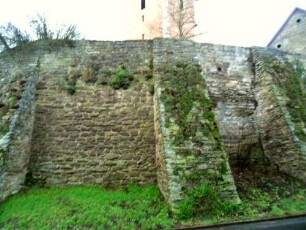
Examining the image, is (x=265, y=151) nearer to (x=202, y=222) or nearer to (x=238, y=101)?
(x=238, y=101)

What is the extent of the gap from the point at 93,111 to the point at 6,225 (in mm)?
3084

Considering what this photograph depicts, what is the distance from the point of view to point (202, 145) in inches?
245

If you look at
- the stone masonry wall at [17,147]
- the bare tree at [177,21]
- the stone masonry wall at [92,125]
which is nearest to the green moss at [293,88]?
the stone masonry wall at [92,125]

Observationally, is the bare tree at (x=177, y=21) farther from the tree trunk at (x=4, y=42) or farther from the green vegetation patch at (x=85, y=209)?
the green vegetation patch at (x=85, y=209)

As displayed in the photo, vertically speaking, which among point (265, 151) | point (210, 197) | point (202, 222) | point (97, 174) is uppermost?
point (265, 151)

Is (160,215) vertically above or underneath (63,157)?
underneath

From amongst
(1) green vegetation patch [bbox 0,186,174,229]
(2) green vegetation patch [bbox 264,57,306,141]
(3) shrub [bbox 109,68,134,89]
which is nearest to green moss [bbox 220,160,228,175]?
(1) green vegetation patch [bbox 0,186,174,229]

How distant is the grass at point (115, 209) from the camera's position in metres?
5.14

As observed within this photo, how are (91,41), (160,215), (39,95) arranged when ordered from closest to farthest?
(160,215) < (39,95) < (91,41)

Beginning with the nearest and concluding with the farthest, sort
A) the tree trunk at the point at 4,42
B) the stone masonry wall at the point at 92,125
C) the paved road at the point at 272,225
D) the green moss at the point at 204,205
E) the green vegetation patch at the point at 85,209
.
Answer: the paved road at the point at 272,225 → the green vegetation patch at the point at 85,209 → the green moss at the point at 204,205 → the stone masonry wall at the point at 92,125 → the tree trunk at the point at 4,42

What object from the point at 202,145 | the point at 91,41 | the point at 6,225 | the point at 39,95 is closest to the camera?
the point at 6,225

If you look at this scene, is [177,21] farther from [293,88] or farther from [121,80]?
[121,80]

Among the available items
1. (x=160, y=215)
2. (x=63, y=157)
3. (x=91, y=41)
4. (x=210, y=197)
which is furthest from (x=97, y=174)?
(x=91, y=41)

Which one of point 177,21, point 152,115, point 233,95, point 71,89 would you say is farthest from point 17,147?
point 177,21
